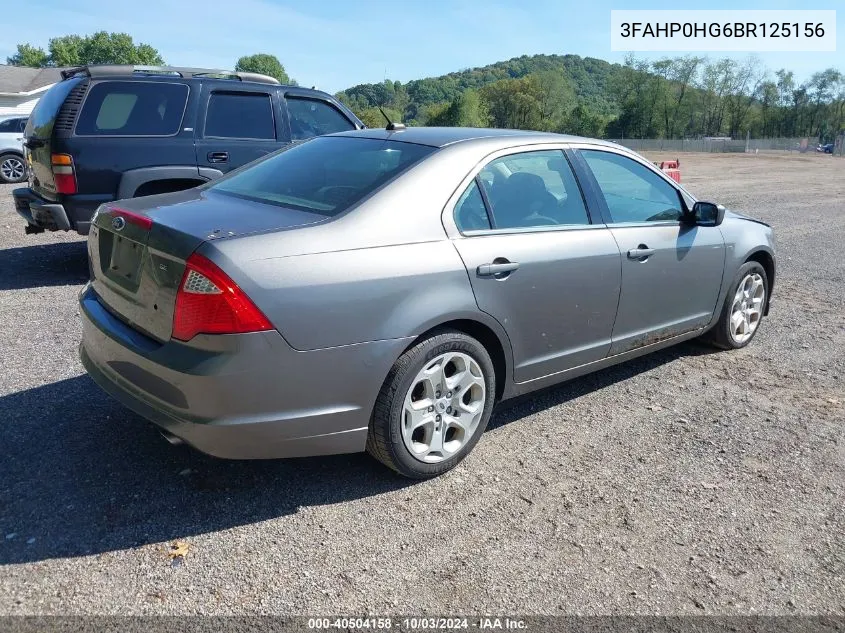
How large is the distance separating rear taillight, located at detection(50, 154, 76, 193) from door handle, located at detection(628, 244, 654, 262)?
5.20 m

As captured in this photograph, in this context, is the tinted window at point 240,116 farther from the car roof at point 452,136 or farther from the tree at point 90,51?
the tree at point 90,51

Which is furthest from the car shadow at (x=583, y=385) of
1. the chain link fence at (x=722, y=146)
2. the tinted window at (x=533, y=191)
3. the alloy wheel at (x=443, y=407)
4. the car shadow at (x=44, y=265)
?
the chain link fence at (x=722, y=146)

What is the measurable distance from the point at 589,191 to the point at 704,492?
1.81 m

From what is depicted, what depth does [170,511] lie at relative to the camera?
3.04 m

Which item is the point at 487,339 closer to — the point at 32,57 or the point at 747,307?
the point at 747,307

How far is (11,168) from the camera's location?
18156mm

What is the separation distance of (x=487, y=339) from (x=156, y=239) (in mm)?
1639

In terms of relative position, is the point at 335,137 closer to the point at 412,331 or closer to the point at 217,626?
the point at 412,331

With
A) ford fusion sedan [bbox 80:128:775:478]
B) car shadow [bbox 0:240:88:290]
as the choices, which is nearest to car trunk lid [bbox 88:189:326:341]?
ford fusion sedan [bbox 80:128:775:478]

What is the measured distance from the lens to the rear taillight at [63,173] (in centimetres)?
652

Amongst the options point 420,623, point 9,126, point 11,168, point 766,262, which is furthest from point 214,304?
point 11,168

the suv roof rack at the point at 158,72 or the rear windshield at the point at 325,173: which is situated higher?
the suv roof rack at the point at 158,72

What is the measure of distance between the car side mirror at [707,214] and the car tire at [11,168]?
18470mm

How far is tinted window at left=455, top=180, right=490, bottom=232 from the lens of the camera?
11.2 ft
